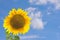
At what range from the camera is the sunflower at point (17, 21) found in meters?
1.32

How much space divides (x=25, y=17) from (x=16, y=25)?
0.17 meters

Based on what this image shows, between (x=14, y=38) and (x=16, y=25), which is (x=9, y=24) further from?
(x=14, y=38)

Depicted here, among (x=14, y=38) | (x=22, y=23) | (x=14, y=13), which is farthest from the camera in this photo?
(x=14, y=13)

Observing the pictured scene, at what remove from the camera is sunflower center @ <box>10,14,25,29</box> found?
1321mm

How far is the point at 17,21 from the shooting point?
1340 mm

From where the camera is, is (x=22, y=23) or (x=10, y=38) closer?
(x=10, y=38)

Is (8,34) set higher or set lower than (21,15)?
lower

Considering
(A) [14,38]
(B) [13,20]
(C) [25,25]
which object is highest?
(B) [13,20]

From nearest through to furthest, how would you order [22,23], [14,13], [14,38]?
[14,38]
[22,23]
[14,13]

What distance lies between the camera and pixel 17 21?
4.40 feet

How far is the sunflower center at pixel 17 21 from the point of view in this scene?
4.33ft

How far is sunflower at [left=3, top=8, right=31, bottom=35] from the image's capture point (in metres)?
1.32

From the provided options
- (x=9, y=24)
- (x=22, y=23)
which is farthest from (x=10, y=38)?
(x=9, y=24)

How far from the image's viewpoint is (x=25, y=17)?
1447 mm
